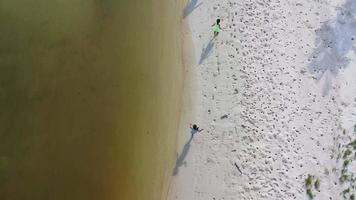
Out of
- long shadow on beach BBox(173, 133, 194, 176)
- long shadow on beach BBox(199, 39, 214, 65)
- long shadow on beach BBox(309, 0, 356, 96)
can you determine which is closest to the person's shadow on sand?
long shadow on beach BBox(173, 133, 194, 176)

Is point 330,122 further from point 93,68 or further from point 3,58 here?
point 3,58

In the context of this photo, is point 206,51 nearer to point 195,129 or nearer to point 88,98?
point 195,129

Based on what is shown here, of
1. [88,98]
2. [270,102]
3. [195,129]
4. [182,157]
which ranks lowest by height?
[182,157]

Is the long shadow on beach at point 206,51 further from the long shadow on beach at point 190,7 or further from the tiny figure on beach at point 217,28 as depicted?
the long shadow on beach at point 190,7

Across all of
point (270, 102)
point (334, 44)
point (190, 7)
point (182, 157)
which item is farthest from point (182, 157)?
point (334, 44)

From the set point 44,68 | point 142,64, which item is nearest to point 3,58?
point 44,68

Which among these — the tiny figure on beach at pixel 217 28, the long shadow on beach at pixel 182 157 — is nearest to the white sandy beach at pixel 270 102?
the long shadow on beach at pixel 182 157
